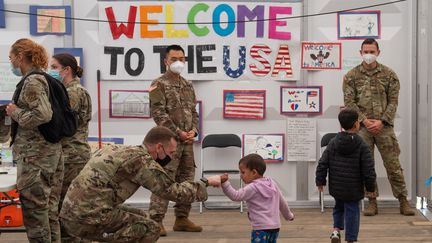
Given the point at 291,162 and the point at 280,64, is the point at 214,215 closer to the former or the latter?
the point at 291,162

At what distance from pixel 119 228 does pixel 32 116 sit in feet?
3.22

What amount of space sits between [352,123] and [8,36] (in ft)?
13.8

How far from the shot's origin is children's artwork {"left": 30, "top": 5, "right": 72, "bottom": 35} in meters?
8.16

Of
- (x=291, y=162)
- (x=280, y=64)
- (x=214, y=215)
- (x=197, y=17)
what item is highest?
(x=197, y=17)

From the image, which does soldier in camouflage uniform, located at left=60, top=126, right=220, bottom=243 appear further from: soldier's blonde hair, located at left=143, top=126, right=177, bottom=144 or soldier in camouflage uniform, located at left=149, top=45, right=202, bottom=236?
soldier in camouflage uniform, located at left=149, top=45, right=202, bottom=236

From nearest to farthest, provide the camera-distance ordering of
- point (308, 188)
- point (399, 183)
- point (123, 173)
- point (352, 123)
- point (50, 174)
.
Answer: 1. point (123, 173)
2. point (50, 174)
3. point (352, 123)
4. point (399, 183)
5. point (308, 188)

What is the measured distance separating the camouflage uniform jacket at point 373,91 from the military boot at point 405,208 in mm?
821

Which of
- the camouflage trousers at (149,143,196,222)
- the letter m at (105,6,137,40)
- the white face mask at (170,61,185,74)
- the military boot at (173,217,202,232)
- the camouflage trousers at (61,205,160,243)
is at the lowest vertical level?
the military boot at (173,217,202,232)

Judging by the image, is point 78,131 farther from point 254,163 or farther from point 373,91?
point 373,91

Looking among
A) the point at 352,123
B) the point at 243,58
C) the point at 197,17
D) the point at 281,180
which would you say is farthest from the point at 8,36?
the point at 352,123

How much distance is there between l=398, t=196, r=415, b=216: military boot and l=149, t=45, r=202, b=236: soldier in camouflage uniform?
225cm

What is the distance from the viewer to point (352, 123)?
5.95 metres

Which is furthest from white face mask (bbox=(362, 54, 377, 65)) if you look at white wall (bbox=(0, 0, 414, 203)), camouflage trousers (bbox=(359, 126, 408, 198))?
camouflage trousers (bbox=(359, 126, 408, 198))

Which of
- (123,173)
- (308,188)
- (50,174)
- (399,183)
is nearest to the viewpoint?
(123,173)
